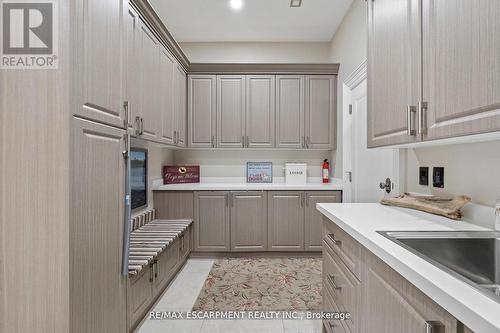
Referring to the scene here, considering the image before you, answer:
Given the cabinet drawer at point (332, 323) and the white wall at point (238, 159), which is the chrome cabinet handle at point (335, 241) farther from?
the white wall at point (238, 159)

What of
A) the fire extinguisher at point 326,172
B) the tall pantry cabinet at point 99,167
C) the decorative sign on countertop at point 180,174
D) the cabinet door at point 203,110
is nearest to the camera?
the tall pantry cabinet at point 99,167

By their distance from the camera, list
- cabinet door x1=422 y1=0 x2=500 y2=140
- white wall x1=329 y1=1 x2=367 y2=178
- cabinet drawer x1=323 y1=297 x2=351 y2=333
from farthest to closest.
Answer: white wall x1=329 y1=1 x2=367 y2=178, cabinet drawer x1=323 y1=297 x2=351 y2=333, cabinet door x1=422 y1=0 x2=500 y2=140

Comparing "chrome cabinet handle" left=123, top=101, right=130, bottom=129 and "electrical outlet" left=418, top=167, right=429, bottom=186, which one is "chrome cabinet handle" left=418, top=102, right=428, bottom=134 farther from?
"chrome cabinet handle" left=123, top=101, right=130, bottom=129

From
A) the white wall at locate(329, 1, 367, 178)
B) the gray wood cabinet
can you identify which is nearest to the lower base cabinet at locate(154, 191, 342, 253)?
the white wall at locate(329, 1, 367, 178)

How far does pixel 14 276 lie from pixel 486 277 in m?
1.90

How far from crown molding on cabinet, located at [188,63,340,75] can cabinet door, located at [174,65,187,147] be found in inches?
11.5

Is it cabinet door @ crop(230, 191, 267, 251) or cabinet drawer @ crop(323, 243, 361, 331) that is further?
cabinet door @ crop(230, 191, 267, 251)

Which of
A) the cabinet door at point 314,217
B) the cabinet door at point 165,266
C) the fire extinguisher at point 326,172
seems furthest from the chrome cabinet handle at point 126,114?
the fire extinguisher at point 326,172

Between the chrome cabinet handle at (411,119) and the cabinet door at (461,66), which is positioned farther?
the chrome cabinet handle at (411,119)

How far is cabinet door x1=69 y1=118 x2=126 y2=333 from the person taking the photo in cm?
124

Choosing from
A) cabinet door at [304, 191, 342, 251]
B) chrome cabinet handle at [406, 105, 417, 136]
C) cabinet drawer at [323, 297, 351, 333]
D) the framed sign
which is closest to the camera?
chrome cabinet handle at [406, 105, 417, 136]

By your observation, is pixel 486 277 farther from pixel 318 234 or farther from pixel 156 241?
pixel 318 234

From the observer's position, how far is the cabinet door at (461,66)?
35.4 inches

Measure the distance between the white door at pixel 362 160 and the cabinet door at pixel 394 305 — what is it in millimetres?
1254
